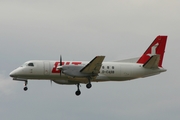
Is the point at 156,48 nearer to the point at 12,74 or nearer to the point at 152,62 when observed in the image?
the point at 152,62

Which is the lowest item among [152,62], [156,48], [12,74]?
[12,74]

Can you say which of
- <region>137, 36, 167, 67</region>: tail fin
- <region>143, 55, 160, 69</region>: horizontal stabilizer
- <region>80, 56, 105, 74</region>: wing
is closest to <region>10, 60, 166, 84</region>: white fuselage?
<region>143, 55, 160, 69</region>: horizontal stabilizer

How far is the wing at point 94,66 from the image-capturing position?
44875 mm

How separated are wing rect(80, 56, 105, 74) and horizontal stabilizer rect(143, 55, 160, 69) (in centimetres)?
439

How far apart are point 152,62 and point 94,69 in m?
4.94

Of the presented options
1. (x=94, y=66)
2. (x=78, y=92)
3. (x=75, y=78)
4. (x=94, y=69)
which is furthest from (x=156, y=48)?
(x=75, y=78)

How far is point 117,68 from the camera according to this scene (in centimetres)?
4784

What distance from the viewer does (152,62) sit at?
4769cm

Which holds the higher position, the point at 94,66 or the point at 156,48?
the point at 156,48

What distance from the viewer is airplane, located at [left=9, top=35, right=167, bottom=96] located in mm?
45938

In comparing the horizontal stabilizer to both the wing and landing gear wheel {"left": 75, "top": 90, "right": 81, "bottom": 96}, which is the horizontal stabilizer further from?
landing gear wheel {"left": 75, "top": 90, "right": 81, "bottom": 96}

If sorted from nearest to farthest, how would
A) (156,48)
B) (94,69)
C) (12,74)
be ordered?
(94,69)
(12,74)
(156,48)

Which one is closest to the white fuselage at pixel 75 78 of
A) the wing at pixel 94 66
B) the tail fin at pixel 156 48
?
the wing at pixel 94 66

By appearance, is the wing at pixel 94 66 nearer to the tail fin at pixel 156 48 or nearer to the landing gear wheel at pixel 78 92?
the landing gear wheel at pixel 78 92
